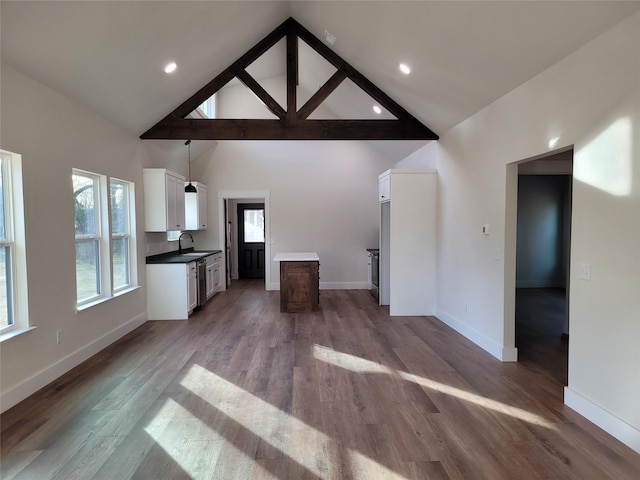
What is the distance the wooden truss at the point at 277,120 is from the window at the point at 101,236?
1.17 m

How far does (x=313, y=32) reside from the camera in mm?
4785

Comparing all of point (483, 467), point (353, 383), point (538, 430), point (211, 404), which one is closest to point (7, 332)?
point (211, 404)

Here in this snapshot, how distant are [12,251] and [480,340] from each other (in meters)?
4.70

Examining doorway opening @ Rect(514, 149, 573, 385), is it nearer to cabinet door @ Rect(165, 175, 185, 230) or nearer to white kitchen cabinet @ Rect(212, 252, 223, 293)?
white kitchen cabinet @ Rect(212, 252, 223, 293)

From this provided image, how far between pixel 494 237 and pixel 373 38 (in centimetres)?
263

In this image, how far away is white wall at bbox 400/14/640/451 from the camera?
2.15 meters

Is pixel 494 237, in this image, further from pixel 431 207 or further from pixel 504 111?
pixel 431 207

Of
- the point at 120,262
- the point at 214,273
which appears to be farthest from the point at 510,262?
the point at 214,273

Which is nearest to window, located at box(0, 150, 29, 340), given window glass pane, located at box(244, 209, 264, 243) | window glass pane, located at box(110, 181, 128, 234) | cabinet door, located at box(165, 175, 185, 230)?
window glass pane, located at box(110, 181, 128, 234)

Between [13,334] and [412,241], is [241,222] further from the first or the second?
[13,334]

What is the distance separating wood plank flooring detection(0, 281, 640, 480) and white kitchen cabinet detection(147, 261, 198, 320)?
112 centimetres

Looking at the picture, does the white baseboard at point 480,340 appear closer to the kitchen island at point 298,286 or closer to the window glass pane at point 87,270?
the kitchen island at point 298,286

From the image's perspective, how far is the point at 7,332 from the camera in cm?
271

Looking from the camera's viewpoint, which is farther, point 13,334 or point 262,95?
point 262,95
